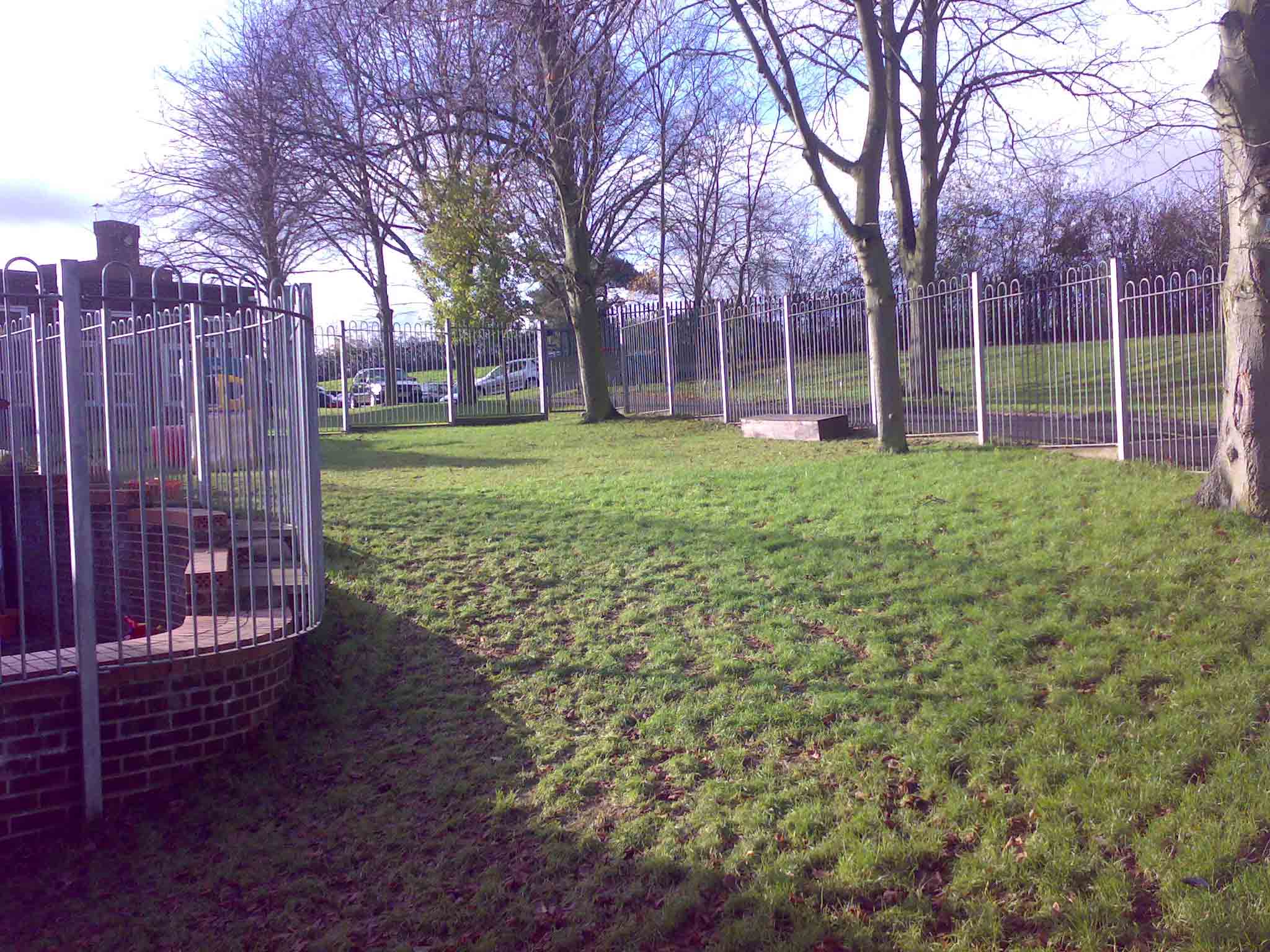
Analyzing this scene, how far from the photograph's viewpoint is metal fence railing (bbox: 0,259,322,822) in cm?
454

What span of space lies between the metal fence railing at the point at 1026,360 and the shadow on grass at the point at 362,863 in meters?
7.33

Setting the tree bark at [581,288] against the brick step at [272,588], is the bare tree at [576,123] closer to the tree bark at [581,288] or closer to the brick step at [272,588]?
the tree bark at [581,288]

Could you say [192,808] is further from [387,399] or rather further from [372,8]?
[387,399]

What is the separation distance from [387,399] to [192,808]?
1725 cm

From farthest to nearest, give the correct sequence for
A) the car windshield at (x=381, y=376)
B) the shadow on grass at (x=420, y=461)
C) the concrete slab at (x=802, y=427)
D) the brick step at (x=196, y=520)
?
1. the car windshield at (x=381, y=376)
2. the shadow on grass at (x=420, y=461)
3. the concrete slab at (x=802, y=427)
4. the brick step at (x=196, y=520)

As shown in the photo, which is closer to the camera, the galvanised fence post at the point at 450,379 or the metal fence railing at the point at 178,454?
the metal fence railing at the point at 178,454

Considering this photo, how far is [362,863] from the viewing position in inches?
172

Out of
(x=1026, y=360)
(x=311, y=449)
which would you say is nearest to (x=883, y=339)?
(x=1026, y=360)

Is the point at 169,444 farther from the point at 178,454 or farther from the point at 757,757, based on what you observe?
the point at 757,757

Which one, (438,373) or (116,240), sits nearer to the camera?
(116,240)

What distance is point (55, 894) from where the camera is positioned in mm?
4227

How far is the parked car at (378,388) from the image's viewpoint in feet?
69.2

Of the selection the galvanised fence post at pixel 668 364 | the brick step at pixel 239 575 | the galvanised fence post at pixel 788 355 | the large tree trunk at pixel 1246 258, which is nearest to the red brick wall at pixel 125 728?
the brick step at pixel 239 575

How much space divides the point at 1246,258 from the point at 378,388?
17317 mm
